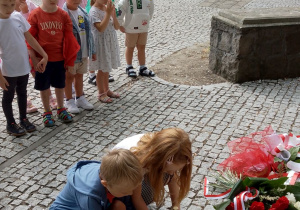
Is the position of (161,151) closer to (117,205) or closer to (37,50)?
(117,205)

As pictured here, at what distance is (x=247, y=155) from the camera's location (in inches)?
141

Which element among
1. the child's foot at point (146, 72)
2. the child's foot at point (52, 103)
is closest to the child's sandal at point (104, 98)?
the child's foot at point (52, 103)

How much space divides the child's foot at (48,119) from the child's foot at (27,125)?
0.15m

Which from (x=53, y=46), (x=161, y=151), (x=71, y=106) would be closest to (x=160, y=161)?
(x=161, y=151)

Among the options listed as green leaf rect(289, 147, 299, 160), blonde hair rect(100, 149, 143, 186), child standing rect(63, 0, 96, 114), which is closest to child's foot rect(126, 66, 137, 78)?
child standing rect(63, 0, 96, 114)

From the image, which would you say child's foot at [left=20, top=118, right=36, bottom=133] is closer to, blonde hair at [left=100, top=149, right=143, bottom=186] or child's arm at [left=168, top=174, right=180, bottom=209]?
child's arm at [left=168, top=174, right=180, bottom=209]

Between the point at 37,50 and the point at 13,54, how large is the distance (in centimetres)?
25

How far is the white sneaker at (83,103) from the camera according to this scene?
5250mm

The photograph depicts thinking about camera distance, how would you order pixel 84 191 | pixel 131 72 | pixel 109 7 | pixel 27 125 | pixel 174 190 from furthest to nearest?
1. pixel 131 72
2. pixel 109 7
3. pixel 27 125
4. pixel 174 190
5. pixel 84 191

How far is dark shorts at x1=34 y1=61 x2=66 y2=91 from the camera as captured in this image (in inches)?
187

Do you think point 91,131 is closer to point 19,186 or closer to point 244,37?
point 19,186

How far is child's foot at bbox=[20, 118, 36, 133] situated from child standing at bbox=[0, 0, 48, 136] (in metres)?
0.10

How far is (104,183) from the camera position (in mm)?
2594

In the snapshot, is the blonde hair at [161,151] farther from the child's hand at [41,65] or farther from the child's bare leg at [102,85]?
the child's bare leg at [102,85]
